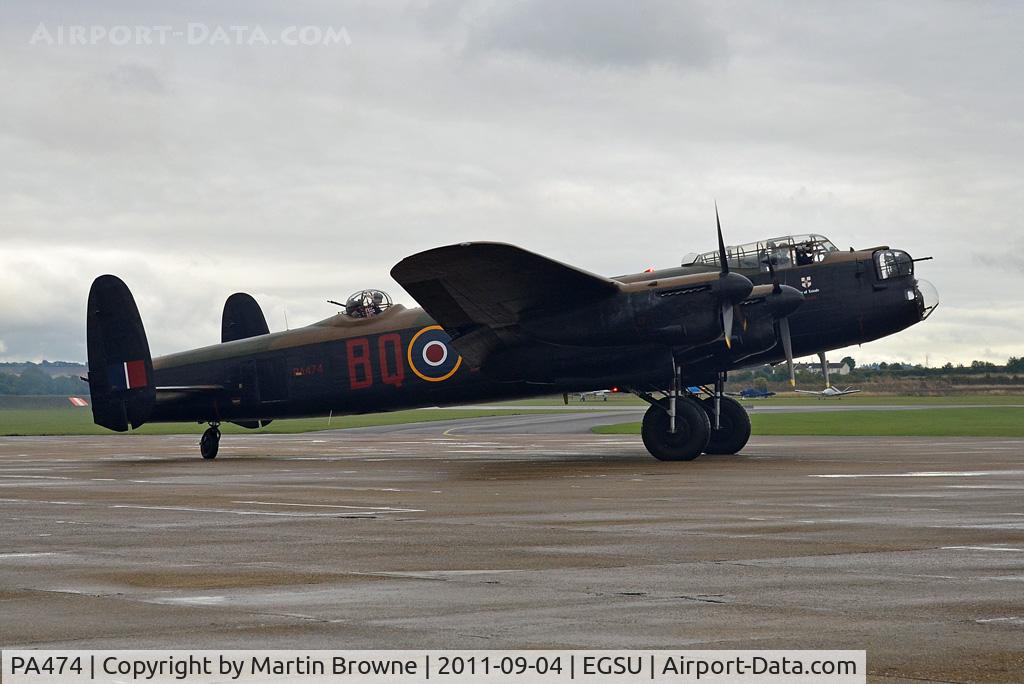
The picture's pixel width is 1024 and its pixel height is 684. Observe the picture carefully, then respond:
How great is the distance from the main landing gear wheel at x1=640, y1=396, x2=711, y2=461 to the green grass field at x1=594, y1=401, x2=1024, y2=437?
18829mm

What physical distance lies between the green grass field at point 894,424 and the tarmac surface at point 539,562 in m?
23.2

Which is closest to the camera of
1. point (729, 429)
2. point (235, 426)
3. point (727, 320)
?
point (727, 320)

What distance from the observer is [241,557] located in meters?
12.3

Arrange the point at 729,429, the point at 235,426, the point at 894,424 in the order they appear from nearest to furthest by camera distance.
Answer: the point at 729,429, the point at 894,424, the point at 235,426

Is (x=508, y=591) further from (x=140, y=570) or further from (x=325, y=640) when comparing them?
(x=140, y=570)

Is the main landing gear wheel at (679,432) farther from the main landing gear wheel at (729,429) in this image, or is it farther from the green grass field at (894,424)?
the green grass field at (894,424)

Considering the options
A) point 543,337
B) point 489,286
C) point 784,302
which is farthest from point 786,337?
point 489,286

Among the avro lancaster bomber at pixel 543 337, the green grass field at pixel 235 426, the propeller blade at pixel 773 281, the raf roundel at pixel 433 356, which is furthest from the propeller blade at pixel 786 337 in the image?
the green grass field at pixel 235 426

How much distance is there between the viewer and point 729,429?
32.1m

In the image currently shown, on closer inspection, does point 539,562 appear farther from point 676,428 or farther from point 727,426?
point 727,426

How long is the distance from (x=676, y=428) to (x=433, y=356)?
6.95m

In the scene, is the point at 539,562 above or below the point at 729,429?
below

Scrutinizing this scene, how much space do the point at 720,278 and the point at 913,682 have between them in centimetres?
2177

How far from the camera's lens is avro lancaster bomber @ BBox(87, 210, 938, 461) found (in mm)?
28016
